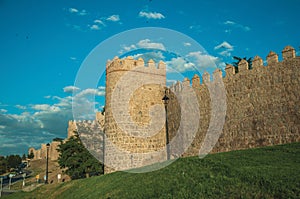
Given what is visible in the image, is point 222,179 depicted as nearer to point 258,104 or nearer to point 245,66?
point 258,104

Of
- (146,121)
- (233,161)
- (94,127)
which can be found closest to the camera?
(233,161)

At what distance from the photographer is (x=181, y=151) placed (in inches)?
785

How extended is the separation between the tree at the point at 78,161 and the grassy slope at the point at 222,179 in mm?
9066

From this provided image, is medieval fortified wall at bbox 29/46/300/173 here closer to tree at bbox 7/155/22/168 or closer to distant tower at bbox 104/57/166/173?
distant tower at bbox 104/57/166/173

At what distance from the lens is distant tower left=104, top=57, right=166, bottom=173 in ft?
61.0

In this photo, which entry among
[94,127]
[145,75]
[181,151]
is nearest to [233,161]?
[181,151]

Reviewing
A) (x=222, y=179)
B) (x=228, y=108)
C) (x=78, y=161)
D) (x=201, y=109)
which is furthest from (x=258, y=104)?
(x=78, y=161)

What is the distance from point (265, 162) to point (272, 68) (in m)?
5.71

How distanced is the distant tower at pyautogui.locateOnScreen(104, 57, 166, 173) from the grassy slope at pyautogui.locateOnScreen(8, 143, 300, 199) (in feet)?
11.1

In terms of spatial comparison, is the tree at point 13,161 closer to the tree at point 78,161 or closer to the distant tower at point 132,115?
the tree at point 78,161

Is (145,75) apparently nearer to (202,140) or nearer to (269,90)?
(202,140)

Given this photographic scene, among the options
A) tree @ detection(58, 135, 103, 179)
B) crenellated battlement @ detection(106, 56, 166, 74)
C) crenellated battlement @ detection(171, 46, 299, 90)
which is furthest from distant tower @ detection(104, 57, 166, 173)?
tree @ detection(58, 135, 103, 179)

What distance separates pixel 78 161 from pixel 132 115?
27.6 ft

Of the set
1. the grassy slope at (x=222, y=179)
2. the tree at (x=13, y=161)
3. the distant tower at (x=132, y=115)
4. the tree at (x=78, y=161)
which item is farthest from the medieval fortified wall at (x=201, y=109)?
the tree at (x=13, y=161)
